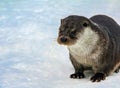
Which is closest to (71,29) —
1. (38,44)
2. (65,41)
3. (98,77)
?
(65,41)

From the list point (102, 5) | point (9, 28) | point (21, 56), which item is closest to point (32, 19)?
point (9, 28)

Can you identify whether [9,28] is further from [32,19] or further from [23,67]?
[23,67]

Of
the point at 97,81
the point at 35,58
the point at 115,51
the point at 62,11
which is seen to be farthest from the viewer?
the point at 62,11

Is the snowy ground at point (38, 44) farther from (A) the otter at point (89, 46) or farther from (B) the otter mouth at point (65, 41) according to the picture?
Result: (B) the otter mouth at point (65, 41)

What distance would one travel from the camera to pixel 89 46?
4816mm

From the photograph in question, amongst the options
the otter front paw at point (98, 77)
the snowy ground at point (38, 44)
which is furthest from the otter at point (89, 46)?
the snowy ground at point (38, 44)

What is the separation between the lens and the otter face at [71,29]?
461 cm

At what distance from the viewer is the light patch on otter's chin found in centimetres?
476

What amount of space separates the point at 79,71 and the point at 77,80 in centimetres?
16

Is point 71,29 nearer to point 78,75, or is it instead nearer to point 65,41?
point 65,41

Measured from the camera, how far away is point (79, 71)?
5102mm

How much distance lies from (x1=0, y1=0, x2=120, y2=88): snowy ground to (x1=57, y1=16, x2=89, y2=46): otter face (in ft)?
1.38

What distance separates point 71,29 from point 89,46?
0.82 feet

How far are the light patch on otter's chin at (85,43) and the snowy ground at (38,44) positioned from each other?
29 centimetres
